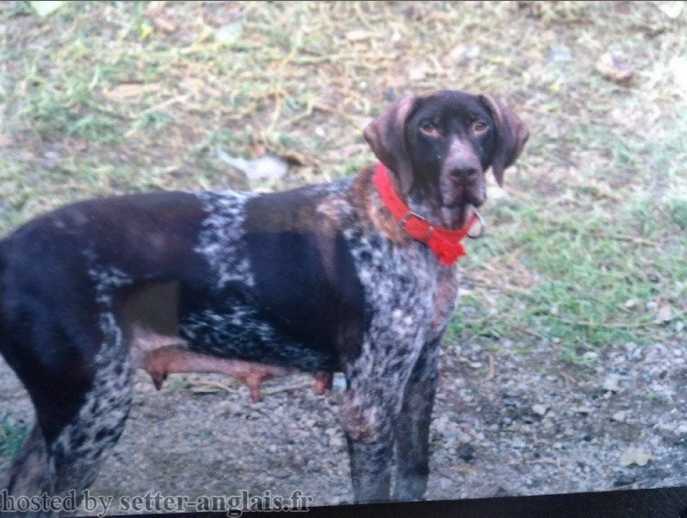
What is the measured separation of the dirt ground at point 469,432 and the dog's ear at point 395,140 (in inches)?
15.9

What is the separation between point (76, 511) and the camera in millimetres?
2064

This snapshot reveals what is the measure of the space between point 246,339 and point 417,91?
1.90ft

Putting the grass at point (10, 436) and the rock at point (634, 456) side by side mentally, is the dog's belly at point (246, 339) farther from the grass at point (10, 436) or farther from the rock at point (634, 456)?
the rock at point (634, 456)

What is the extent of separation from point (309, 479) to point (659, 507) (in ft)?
2.97

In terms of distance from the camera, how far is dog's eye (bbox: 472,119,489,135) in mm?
1971

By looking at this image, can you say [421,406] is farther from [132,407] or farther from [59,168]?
[59,168]

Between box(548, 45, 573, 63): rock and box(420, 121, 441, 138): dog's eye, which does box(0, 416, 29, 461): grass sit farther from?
box(548, 45, 573, 63): rock

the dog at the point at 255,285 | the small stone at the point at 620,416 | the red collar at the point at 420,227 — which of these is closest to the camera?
the dog at the point at 255,285

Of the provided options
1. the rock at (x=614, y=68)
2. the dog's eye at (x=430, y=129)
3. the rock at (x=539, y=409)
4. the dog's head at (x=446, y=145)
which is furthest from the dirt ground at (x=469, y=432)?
the rock at (x=614, y=68)

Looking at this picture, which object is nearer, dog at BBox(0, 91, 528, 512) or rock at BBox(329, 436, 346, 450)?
dog at BBox(0, 91, 528, 512)

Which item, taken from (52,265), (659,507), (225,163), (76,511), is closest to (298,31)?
(225,163)

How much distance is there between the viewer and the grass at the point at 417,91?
6.48 ft

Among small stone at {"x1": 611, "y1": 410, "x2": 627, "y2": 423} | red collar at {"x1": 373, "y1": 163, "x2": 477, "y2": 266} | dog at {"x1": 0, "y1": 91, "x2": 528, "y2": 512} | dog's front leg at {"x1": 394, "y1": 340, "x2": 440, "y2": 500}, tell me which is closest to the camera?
dog at {"x1": 0, "y1": 91, "x2": 528, "y2": 512}

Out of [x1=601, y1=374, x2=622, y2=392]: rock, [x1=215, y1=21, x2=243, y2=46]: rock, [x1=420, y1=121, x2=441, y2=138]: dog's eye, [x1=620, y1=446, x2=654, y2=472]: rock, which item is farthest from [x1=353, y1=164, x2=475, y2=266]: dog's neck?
[x1=620, y1=446, x2=654, y2=472]: rock
